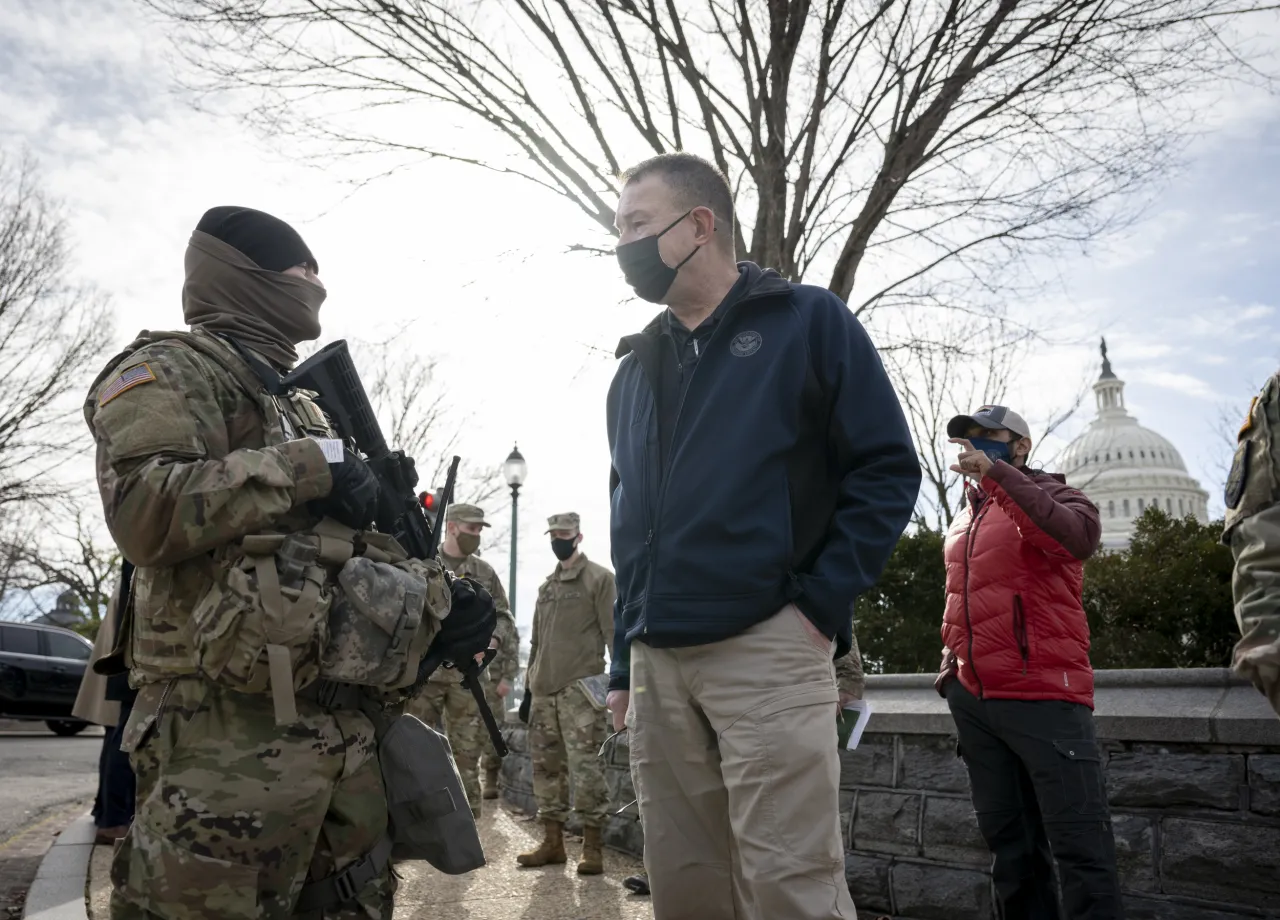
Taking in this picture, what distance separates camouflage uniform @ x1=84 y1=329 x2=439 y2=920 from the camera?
212 cm

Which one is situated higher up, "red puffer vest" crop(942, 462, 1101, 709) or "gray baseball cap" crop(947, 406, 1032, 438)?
"gray baseball cap" crop(947, 406, 1032, 438)

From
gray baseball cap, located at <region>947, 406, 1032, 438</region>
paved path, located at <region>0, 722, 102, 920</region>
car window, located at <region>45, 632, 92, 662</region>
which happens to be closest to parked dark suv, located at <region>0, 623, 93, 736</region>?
car window, located at <region>45, 632, 92, 662</region>

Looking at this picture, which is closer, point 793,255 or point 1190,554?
point 1190,554

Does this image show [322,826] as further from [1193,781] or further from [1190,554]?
[1190,554]

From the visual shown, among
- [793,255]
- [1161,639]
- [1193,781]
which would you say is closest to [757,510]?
[1193,781]

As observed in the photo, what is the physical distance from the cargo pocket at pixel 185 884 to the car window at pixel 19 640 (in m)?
17.7

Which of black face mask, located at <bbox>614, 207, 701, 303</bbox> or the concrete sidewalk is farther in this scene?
the concrete sidewalk

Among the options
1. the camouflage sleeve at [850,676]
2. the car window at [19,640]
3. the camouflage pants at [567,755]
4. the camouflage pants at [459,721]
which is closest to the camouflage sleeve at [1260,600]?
the camouflage sleeve at [850,676]

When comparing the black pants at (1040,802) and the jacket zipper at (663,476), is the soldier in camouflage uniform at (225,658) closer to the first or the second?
the jacket zipper at (663,476)

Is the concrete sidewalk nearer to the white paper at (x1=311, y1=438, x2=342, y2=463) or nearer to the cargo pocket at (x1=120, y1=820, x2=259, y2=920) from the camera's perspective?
the cargo pocket at (x1=120, y1=820, x2=259, y2=920)

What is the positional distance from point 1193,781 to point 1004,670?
2.65 ft

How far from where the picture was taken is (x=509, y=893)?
5.73 meters

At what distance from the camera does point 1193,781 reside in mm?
3912

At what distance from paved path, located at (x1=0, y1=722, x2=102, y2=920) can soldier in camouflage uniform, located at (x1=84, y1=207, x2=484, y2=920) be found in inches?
147
